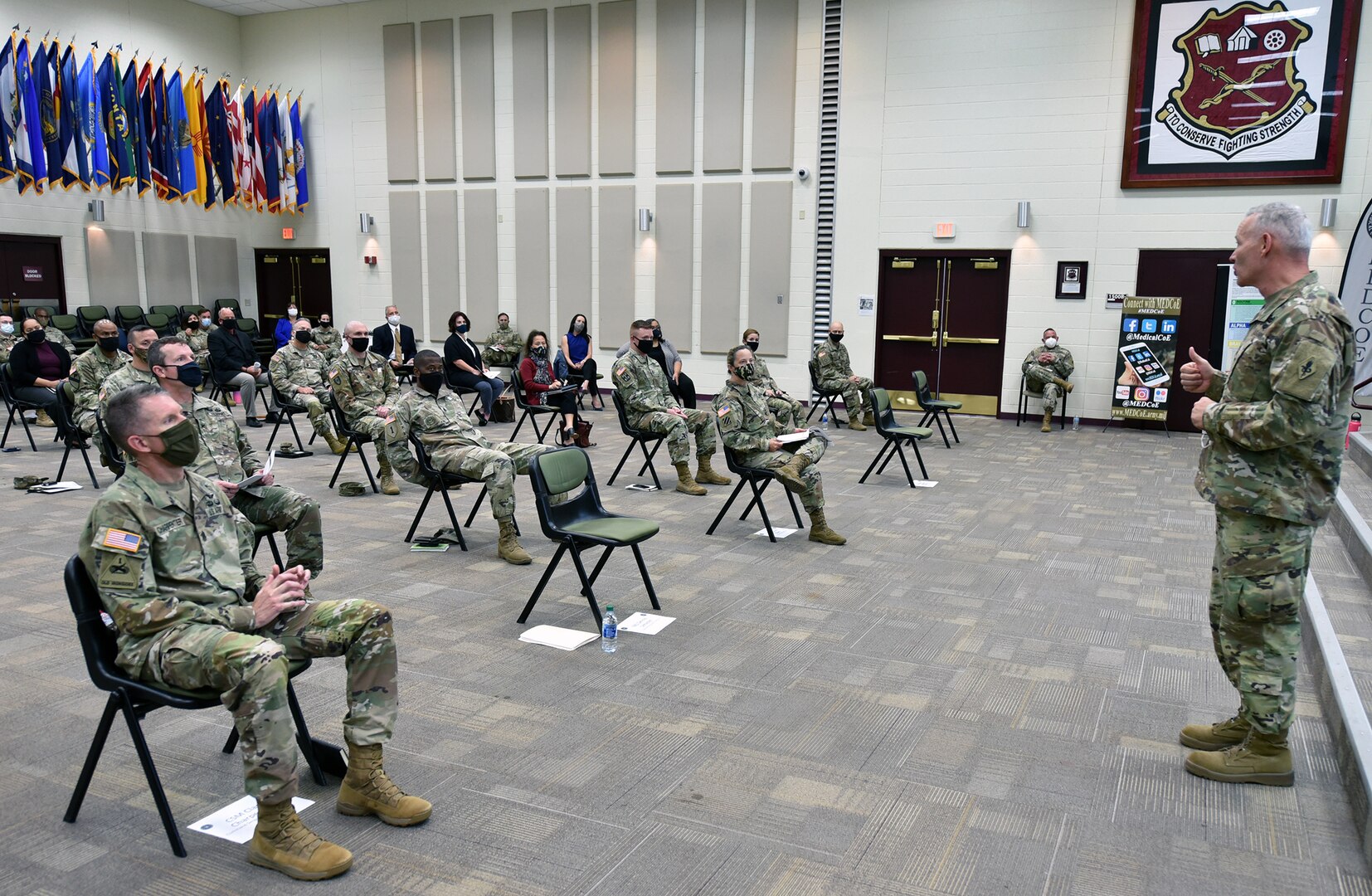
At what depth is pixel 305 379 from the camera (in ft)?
33.9

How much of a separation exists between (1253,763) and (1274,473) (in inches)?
39.3

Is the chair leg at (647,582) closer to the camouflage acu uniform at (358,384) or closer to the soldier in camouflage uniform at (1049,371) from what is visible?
the camouflage acu uniform at (358,384)

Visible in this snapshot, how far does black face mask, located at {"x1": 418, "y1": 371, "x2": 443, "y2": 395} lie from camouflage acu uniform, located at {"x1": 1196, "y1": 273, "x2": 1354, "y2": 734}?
4.58 meters

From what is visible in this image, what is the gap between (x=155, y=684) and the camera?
2.66m

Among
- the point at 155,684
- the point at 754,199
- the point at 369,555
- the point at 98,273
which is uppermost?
the point at 754,199

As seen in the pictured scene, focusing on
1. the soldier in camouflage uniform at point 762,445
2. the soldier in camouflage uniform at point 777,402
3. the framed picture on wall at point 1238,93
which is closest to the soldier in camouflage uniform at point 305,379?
the soldier in camouflage uniform at point 777,402

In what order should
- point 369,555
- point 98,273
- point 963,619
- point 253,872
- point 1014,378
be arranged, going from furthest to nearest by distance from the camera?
point 98,273 < point 1014,378 < point 369,555 < point 963,619 < point 253,872

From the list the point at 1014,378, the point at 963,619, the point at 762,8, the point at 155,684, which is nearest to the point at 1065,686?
the point at 963,619

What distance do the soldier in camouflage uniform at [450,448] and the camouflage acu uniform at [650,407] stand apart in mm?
1736

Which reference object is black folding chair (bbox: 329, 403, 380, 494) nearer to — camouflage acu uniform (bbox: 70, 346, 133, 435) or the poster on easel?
camouflage acu uniform (bbox: 70, 346, 133, 435)

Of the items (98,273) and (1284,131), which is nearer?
(1284,131)

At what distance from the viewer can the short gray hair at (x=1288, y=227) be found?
117 inches

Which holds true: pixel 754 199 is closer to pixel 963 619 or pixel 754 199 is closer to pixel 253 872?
pixel 963 619

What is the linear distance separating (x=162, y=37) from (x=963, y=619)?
677 inches
